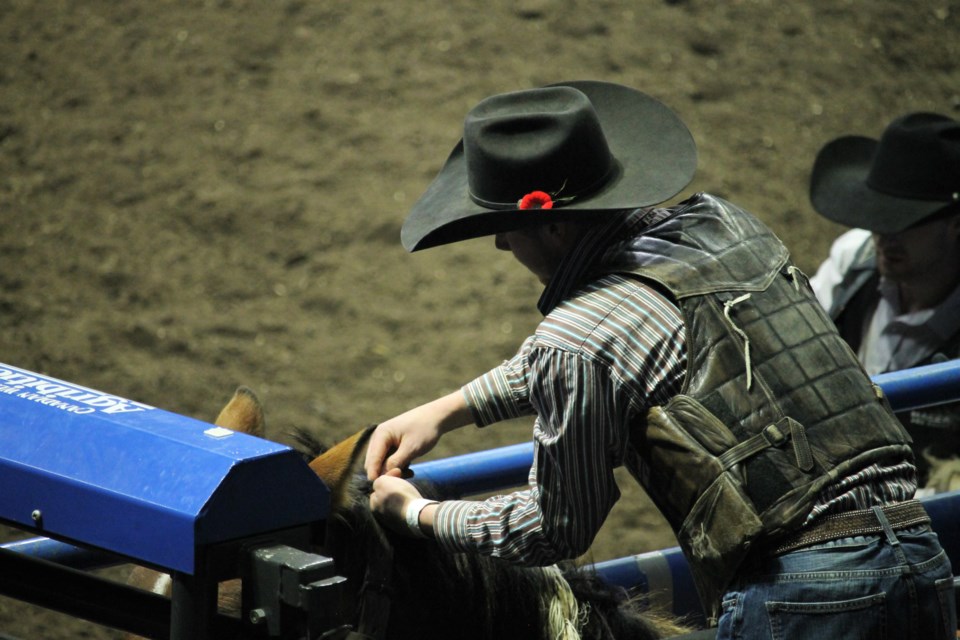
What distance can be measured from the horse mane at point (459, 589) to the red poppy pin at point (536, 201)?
455 mm

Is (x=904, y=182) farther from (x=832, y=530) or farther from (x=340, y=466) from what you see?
(x=340, y=466)

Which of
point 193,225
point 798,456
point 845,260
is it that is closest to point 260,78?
point 193,225

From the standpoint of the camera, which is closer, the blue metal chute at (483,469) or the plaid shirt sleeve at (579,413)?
the plaid shirt sleeve at (579,413)

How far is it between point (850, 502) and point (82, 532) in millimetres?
Result: 1000

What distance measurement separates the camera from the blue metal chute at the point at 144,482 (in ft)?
3.47

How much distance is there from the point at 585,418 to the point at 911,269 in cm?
197

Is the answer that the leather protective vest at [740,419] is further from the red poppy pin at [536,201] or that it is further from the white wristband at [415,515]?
the white wristband at [415,515]

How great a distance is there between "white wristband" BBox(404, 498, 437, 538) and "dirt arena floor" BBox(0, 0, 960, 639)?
2.76 metres

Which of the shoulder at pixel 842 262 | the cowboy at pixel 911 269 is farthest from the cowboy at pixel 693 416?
the shoulder at pixel 842 262

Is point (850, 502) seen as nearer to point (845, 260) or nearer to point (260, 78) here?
point (845, 260)

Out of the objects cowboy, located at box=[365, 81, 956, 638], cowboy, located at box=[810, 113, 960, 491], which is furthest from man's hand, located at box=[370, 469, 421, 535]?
cowboy, located at box=[810, 113, 960, 491]

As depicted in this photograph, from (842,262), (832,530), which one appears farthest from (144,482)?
(842,262)

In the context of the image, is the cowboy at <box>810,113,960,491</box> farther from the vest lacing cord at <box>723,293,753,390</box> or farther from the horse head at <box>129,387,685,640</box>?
the vest lacing cord at <box>723,293,753,390</box>

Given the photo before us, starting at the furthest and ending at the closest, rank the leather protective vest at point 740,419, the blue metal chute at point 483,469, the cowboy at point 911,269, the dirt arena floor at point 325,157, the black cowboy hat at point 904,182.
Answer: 1. the dirt arena floor at point 325,157
2. the black cowboy hat at point 904,182
3. the cowboy at point 911,269
4. the blue metal chute at point 483,469
5. the leather protective vest at point 740,419
